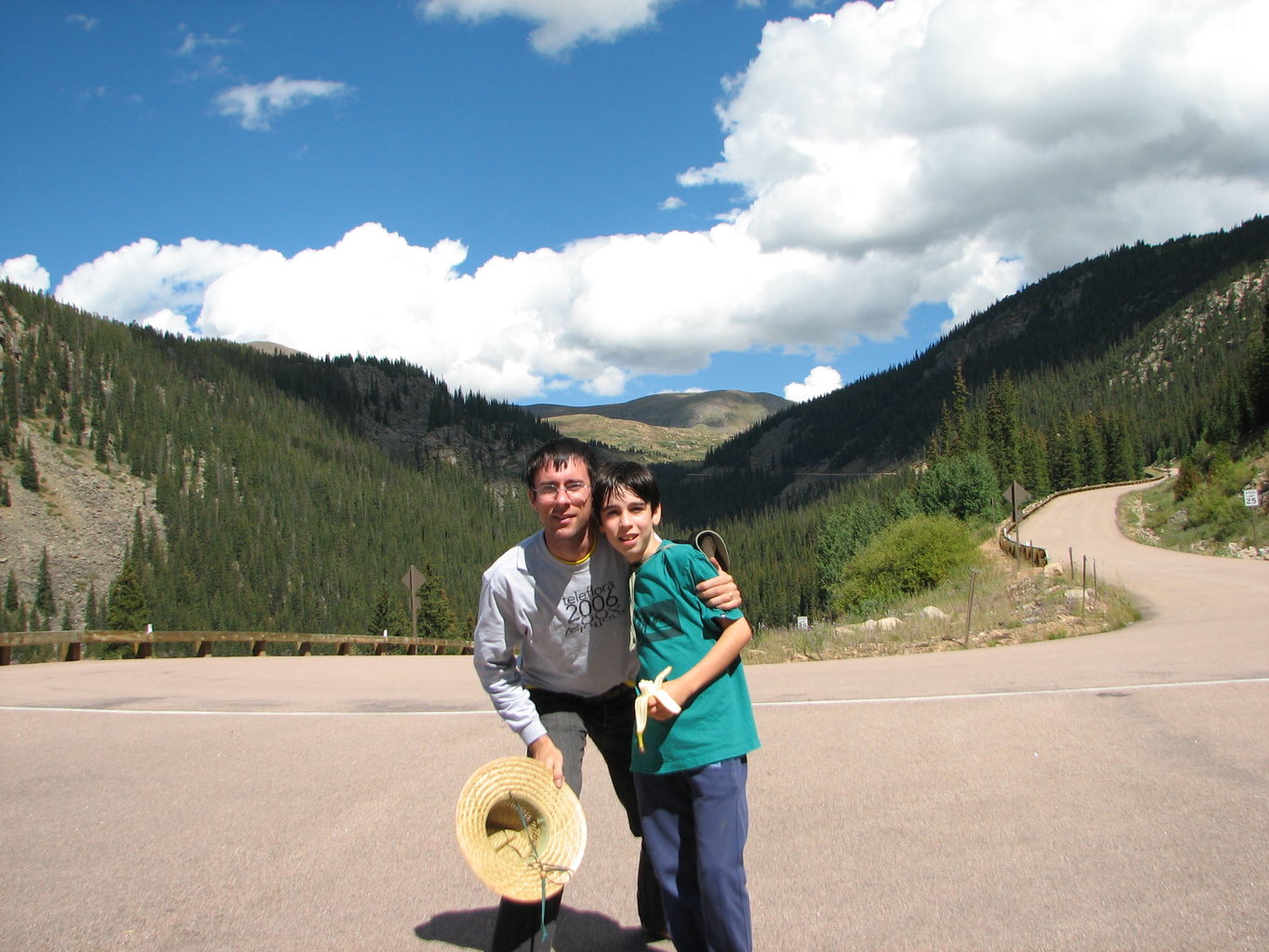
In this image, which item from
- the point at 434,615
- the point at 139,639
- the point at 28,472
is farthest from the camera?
the point at 28,472

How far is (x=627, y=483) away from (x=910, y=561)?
131 feet

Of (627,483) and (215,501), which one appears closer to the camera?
(627,483)

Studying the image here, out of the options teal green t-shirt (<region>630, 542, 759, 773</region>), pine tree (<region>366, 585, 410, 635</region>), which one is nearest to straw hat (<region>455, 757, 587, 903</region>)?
teal green t-shirt (<region>630, 542, 759, 773</region>)

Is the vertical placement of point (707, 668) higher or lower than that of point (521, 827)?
higher

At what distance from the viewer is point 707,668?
3041 mm

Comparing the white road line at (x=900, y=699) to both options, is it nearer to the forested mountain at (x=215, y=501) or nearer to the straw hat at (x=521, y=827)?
the straw hat at (x=521, y=827)

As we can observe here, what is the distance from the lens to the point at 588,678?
3.53 m

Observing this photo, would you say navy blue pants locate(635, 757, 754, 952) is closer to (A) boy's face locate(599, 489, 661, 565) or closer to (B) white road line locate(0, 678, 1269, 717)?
(A) boy's face locate(599, 489, 661, 565)

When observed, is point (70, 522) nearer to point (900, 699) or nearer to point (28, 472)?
point (28, 472)

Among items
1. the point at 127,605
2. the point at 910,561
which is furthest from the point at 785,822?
the point at 127,605

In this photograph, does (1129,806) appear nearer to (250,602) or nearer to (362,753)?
(362,753)

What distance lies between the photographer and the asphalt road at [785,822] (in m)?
3.81

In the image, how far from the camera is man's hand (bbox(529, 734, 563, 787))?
3.32 metres

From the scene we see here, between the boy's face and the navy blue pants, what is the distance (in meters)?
0.77
